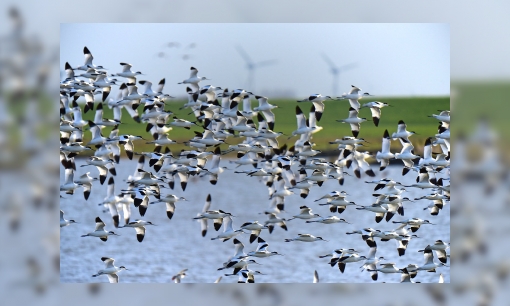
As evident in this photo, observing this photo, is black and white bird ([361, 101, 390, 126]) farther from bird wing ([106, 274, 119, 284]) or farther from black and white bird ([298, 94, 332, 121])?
bird wing ([106, 274, 119, 284])

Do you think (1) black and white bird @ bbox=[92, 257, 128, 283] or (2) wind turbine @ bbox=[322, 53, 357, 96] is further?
(1) black and white bird @ bbox=[92, 257, 128, 283]

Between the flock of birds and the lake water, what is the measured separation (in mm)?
50

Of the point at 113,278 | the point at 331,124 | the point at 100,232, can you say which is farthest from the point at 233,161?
the point at 113,278

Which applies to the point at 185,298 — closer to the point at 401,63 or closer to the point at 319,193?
the point at 319,193

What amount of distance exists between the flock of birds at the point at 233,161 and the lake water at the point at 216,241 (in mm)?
50

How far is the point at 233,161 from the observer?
20.3 ft

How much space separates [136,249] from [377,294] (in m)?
1.66

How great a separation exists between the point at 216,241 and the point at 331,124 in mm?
1138

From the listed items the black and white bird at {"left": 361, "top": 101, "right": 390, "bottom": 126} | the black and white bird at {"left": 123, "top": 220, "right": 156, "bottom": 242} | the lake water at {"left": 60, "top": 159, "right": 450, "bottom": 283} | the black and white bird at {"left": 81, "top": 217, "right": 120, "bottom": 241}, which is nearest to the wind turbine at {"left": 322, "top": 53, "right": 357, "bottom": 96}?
the black and white bird at {"left": 361, "top": 101, "right": 390, "bottom": 126}

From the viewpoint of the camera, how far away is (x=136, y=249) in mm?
6078

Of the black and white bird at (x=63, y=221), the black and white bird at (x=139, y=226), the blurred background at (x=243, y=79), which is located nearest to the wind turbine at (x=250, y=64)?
the blurred background at (x=243, y=79)

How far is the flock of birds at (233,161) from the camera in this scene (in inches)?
234

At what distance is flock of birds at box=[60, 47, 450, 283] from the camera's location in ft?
19.5

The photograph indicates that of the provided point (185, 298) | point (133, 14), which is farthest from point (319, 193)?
point (133, 14)
